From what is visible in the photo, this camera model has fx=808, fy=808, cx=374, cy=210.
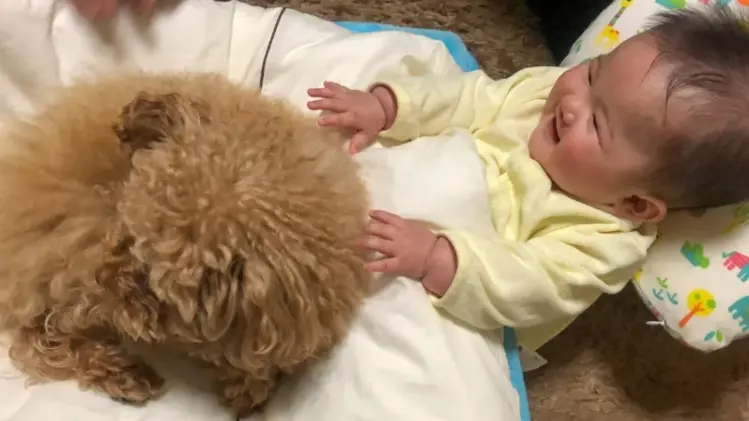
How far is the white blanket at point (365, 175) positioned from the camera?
2.87ft

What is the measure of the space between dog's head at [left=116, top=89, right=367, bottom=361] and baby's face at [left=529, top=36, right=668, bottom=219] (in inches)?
12.5

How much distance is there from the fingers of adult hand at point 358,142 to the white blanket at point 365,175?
11mm

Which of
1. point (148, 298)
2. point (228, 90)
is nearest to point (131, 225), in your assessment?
point (148, 298)

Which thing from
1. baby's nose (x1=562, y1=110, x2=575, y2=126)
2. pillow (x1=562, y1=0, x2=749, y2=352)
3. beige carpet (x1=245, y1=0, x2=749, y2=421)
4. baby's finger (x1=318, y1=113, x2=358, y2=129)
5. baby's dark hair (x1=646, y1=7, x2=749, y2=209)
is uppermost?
baby's dark hair (x1=646, y1=7, x2=749, y2=209)

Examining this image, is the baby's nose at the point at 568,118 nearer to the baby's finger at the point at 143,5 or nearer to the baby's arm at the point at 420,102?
the baby's arm at the point at 420,102

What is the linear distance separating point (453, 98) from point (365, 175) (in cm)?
19

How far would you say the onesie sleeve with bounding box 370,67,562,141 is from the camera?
1018 millimetres

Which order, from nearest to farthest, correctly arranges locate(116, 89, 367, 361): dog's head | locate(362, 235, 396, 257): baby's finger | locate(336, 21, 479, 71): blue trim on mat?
locate(116, 89, 367, 361): dog's head
locate(362, 235, 396, 257): baby's finger
locate(336, 21, 479, 71): blue trim on mat

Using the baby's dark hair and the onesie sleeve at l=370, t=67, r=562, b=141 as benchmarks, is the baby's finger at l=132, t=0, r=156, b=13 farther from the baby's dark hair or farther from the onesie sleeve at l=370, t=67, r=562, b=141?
the baby's dark hair

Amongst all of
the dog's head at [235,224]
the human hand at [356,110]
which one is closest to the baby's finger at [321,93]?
the human hand at [356,110]

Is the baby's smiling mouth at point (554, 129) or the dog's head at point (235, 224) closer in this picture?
the dog's head at point (235, 224)

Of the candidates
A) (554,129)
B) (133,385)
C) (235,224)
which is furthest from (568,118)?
(133,385)

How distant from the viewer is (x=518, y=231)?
101cm

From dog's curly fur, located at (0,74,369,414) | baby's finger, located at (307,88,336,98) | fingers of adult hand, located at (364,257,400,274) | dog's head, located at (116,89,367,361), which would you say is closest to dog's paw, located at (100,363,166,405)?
dog's curly fur, located at (0,74,369,414)
